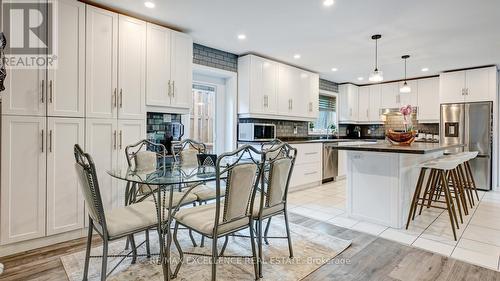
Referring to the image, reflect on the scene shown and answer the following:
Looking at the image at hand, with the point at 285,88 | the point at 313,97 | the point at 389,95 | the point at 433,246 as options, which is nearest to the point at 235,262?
the point at 433,246

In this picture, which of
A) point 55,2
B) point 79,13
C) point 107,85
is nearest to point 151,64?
point 107,85

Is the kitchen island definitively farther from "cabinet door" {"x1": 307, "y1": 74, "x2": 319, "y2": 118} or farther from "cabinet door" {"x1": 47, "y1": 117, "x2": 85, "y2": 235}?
"cabinet door" {"x1": 47, "y1": 117, "x2": 85, "y2": 235}

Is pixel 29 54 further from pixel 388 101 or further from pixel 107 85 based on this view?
pixel 388 101

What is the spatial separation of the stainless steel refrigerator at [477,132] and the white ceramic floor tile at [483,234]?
91.9 inches

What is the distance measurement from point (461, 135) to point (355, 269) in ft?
15.1

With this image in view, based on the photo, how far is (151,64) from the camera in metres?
3.14

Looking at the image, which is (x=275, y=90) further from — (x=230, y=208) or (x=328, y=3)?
(x=230, y=208)

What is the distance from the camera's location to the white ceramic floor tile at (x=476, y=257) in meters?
2.23

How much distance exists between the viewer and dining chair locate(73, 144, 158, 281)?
1637mm

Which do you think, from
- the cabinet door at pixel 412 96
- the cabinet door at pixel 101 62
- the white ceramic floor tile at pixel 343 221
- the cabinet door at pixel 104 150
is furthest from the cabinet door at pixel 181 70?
the cabinet door at pixel 412 96

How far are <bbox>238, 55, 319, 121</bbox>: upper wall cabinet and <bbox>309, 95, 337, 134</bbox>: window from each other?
2.62 feet

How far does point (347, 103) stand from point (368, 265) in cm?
519

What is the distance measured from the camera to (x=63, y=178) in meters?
2.56

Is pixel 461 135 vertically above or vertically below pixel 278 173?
above
